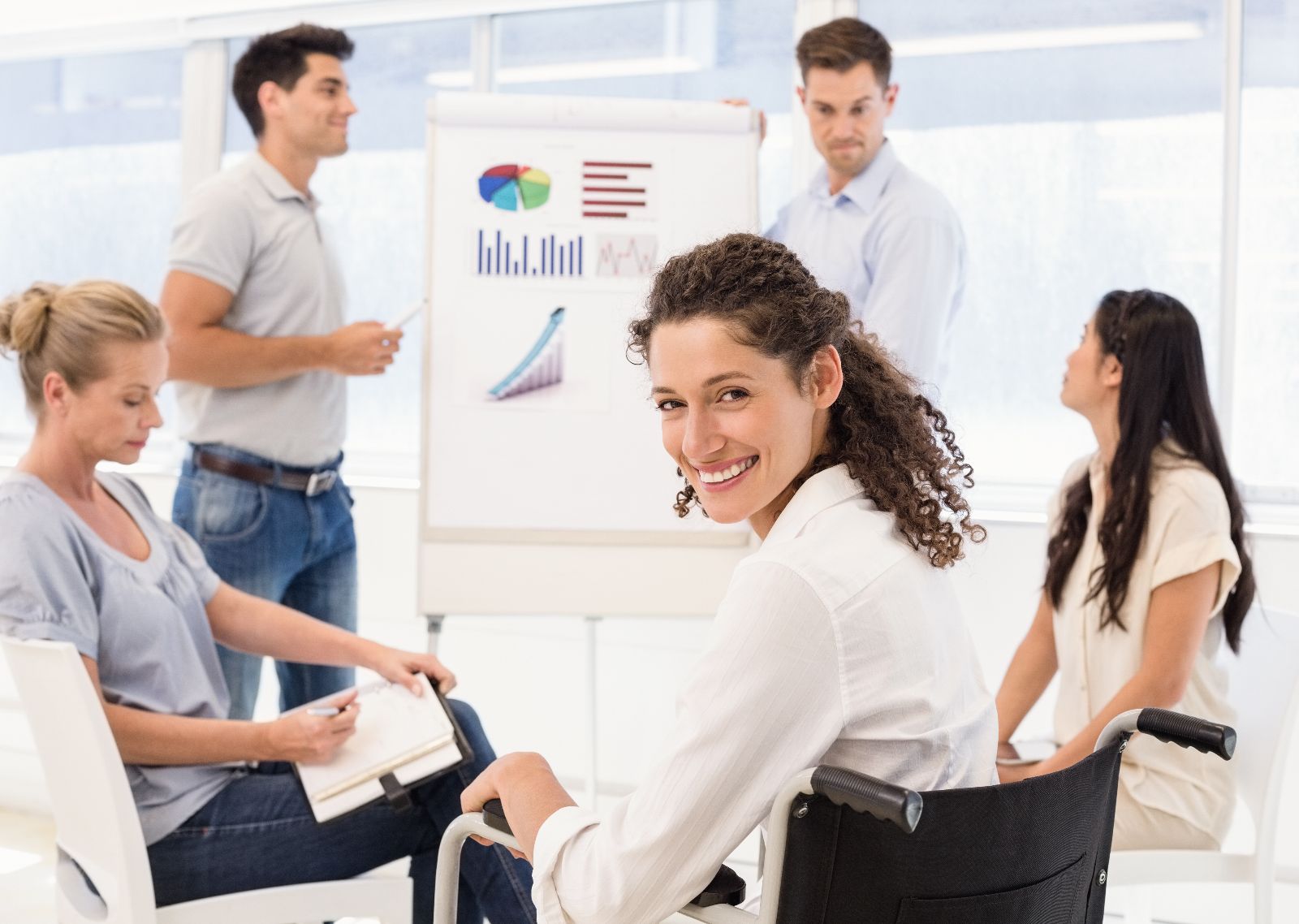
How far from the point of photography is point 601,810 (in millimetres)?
3432

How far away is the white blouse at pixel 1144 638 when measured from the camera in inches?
75.8

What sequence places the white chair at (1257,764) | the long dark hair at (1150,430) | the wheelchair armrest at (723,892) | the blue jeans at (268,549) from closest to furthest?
1. the wheelchair armrest at (723,892)
2. the white chair at (1257,764)
3. the long dark hair at (1150,430)
4. the blue jeans at (268,549)

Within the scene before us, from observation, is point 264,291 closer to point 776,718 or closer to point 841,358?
point 841,358

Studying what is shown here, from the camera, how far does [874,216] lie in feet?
8.75

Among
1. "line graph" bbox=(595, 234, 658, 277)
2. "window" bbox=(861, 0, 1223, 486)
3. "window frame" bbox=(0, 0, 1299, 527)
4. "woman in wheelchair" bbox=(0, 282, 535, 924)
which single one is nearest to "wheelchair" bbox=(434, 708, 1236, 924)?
"woman in wheelchair" bbox=(0, 282, 535, 924)

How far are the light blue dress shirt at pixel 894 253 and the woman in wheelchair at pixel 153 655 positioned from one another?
1.23 m

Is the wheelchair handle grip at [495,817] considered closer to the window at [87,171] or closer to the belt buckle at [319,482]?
the belt buckle at [319,482]

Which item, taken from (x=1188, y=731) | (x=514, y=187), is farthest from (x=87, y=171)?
(x=1188, y=731)

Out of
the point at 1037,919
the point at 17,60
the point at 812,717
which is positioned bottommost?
the point at 1037,919

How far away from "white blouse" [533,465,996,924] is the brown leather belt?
1.57m

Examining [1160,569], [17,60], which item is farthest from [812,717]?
[17,60]

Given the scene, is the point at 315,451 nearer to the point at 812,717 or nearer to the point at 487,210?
the point at 487,210

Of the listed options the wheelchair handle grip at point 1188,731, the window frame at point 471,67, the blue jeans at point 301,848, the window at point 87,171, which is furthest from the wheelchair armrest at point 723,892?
the window at point 87,171

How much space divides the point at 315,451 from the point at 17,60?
2595mm
